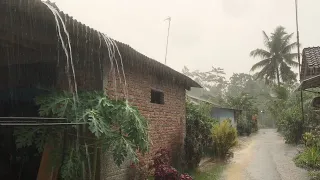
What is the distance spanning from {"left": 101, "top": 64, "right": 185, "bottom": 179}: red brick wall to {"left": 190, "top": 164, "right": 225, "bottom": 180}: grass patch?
1273mm

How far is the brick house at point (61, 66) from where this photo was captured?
4223 millimetres

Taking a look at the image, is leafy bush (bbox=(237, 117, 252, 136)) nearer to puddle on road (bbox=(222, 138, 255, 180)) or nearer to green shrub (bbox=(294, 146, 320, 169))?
puddle on road (bbox=(222, 138, 255, 180))

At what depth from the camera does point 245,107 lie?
111ft

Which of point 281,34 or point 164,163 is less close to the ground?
point 281,34

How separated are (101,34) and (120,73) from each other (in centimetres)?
208

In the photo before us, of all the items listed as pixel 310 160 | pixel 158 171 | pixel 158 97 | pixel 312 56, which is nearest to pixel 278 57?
pixel 312 56

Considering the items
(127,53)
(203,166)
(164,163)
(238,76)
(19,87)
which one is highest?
(238,76)

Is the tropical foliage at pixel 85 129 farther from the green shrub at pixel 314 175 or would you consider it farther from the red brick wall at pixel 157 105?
the green shrub at pixel 314 175

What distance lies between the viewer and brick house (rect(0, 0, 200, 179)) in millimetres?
4223

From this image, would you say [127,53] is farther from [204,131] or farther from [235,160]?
[235,160]

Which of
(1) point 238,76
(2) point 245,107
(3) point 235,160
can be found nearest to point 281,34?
(2) point 245,107

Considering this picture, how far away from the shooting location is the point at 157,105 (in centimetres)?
889

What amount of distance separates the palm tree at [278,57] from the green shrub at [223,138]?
24394mm

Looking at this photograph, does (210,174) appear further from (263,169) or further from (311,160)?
(311,160)
